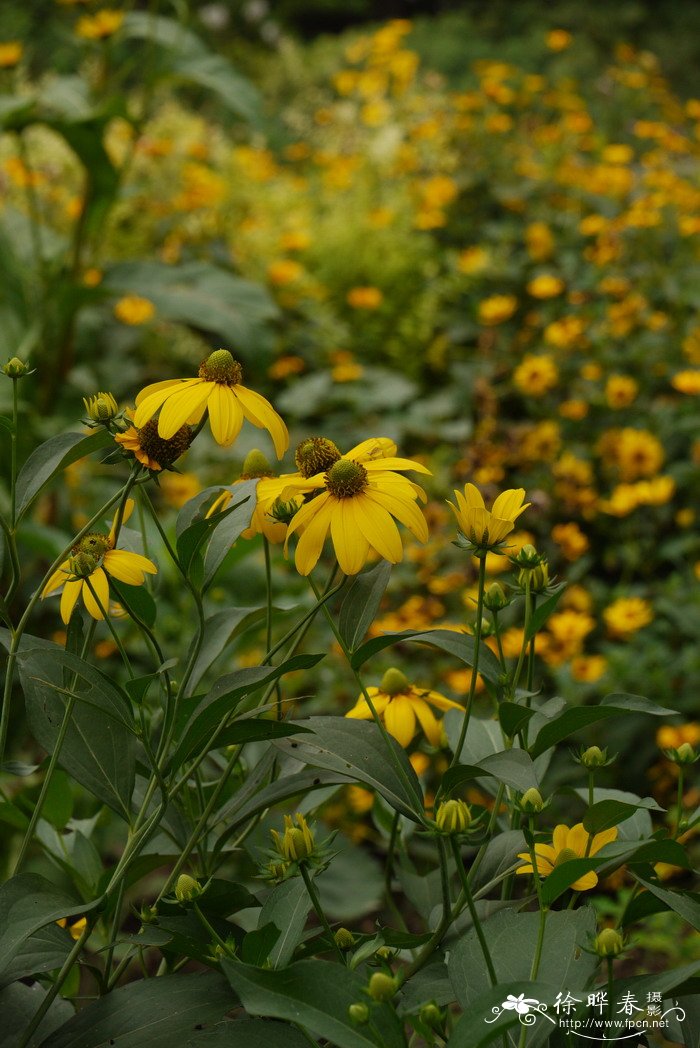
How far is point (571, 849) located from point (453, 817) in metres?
0.13

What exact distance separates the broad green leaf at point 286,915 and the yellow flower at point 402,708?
18 centimetres

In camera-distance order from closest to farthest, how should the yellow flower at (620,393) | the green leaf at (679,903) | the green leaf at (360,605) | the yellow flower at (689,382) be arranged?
the green leaf at (679,903), the green leaf at (360,605), the yellow flower at (689,382), the yellow flower at (620,393)

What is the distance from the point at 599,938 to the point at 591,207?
3126mm

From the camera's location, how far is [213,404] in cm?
70

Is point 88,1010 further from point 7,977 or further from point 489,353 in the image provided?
point 489,353

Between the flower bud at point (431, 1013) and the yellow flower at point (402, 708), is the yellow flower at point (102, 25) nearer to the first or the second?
the yellow flower at point (402, 708)

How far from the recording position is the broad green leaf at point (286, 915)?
2.05ft

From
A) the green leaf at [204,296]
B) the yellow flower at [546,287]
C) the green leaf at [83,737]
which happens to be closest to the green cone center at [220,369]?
the green leaf at [83,737]

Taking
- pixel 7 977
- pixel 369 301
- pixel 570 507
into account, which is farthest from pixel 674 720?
pixel 369 301

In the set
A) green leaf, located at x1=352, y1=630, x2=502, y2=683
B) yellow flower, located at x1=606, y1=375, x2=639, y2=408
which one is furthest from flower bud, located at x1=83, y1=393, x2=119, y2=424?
yellow flower, located at x1=606, y1=375, x2=639, y2=408

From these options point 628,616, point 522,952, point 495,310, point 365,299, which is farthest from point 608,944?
point 365,299

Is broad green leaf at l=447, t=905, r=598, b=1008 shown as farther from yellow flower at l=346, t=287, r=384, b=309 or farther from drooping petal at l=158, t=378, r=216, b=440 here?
yellow flower at l=346, t=287, r=384, b=309

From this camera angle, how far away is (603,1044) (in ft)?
1.97

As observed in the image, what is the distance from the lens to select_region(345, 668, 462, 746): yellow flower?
81 centimetres
